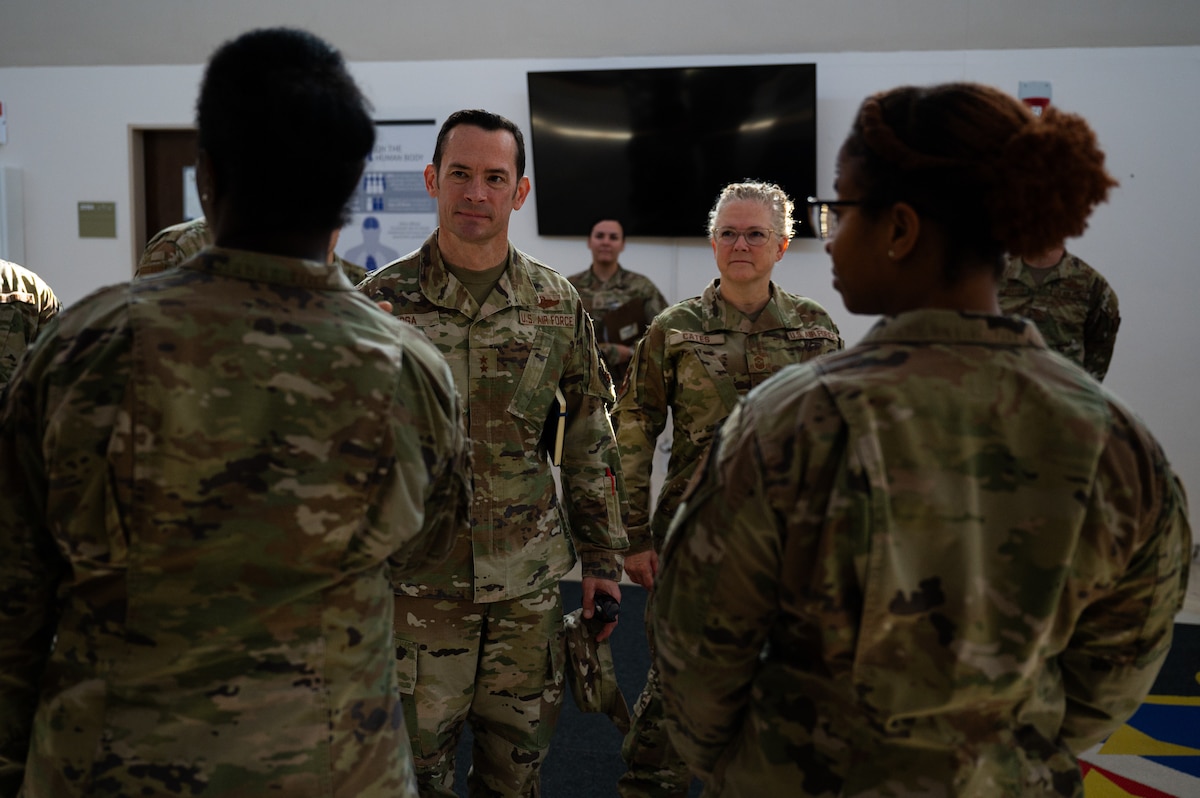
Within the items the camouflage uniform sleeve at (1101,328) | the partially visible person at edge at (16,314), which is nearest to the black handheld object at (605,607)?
the partially visible person at edge at (16,314)

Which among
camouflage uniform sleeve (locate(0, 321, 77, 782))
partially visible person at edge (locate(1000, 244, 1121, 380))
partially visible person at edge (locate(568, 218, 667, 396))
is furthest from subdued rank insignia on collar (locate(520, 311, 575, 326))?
partially visible person at edge (locate(568, 218, 667, 396))

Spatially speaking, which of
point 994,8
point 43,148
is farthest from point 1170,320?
point 43,148

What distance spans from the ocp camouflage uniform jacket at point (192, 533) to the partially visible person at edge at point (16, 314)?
5.60 ft

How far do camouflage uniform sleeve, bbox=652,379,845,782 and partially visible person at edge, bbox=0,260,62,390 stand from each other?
211 cm

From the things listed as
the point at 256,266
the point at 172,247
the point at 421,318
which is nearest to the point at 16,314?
the point at 172,247

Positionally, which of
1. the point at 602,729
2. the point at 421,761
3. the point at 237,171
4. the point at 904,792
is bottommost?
the point at 602,729

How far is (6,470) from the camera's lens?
3.54ft

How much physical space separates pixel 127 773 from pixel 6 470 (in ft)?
1.14

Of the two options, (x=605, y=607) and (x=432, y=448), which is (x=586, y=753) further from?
(x=432, y=448)

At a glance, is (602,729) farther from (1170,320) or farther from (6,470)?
(1170,320)

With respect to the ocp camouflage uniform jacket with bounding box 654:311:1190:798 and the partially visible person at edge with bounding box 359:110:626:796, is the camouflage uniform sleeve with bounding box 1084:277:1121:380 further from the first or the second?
the ocp camouflage uniform jacket with bounding box 654:311:1190:798

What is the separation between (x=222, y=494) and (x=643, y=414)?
1.71m

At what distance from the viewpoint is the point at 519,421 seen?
212 centimetres

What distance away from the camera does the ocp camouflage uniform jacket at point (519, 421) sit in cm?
207
